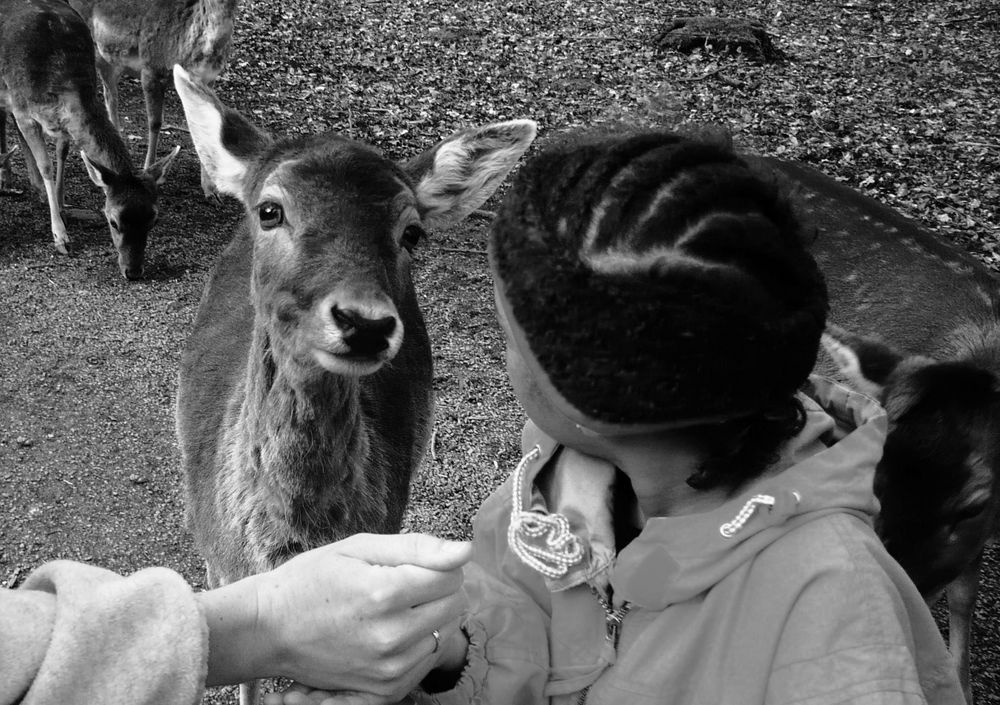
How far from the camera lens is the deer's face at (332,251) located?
258 centimetres

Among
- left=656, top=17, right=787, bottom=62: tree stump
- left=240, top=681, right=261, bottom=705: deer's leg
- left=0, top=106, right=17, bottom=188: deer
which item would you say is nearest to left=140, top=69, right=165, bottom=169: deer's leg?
left=0, top=106, right=17, bottom=188: deer

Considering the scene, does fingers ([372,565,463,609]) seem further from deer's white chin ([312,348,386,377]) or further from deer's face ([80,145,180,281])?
deer's face ([80,145,180,281])

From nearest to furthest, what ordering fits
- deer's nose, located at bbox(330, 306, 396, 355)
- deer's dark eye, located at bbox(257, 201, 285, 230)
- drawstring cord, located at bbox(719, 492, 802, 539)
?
1. drawstring cord, located at bbox(719, 492, 802, 539)
2. deer's nose, located at bbox(330, 306, 396, 355)
3. deer's dark eye, located at bbox(257, 201, 285, 230)

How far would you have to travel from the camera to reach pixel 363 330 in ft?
8.37

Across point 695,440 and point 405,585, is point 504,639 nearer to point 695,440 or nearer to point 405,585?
point 405,585

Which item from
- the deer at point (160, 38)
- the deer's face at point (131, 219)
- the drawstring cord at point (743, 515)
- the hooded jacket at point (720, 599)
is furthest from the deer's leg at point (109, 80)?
the drawstring cord at point (743, 515)

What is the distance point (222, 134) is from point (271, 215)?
18.4 inches

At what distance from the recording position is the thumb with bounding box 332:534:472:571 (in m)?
1.46

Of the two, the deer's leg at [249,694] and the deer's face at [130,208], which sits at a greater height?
the deer's leg at [249,694]

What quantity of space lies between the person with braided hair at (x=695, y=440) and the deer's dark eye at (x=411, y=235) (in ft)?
5.07

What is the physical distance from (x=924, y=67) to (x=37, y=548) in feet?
26.9

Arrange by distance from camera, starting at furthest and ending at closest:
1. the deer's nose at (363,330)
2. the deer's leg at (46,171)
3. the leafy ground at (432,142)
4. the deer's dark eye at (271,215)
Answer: the deer's leg at (46,171) < the leafy ground at (432,142) < the deer's dark eye at (271,215) < the deer's nose at (363,330)

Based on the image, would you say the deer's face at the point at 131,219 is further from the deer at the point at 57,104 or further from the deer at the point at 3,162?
the deer at the point at 3,162

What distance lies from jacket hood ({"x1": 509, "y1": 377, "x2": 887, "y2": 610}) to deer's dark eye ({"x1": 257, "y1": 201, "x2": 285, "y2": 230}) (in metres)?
1.59
